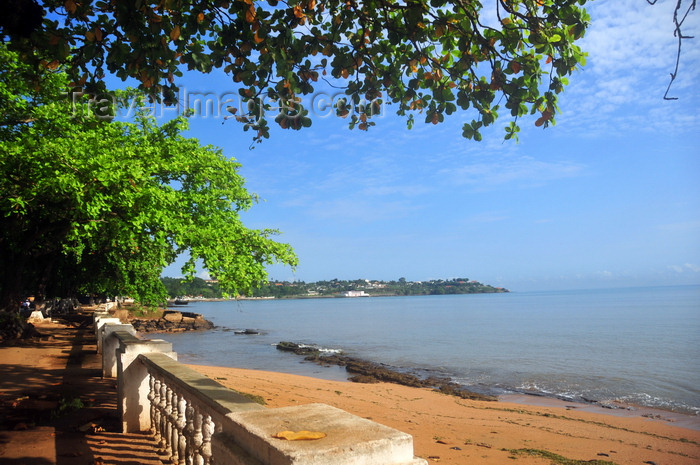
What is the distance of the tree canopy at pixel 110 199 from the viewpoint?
1109cm

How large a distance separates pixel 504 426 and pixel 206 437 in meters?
11.4

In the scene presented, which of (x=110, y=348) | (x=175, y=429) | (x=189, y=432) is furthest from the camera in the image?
(x=110, y=348)

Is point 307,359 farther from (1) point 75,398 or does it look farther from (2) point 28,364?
(1) point 75,398

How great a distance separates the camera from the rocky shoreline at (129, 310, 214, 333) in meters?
47.2

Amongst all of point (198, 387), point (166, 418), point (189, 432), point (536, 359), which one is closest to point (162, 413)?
point (166, 418)

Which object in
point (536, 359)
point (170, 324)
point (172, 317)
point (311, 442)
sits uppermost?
point (311, 442)

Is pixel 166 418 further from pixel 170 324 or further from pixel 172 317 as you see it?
pixel 172 317

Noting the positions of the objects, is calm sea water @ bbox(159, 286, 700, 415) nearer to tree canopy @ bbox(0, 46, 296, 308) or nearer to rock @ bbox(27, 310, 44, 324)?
tree canopy @ bbox(0, 46, 296, 308)

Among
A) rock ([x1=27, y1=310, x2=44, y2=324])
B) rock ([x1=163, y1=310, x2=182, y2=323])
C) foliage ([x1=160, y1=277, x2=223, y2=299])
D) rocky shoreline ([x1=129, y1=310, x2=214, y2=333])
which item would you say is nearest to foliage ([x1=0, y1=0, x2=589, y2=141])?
foliage ([x1=160, y1=277, x2=223, y2=299])

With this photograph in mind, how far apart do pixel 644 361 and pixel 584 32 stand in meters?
29.7

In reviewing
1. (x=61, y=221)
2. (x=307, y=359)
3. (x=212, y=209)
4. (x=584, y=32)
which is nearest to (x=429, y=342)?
(x=307, y=359)

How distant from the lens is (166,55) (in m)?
5.06

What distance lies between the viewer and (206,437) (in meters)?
3.60

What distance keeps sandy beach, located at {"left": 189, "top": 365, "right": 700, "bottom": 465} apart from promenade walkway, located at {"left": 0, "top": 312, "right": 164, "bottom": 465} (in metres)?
5.25
